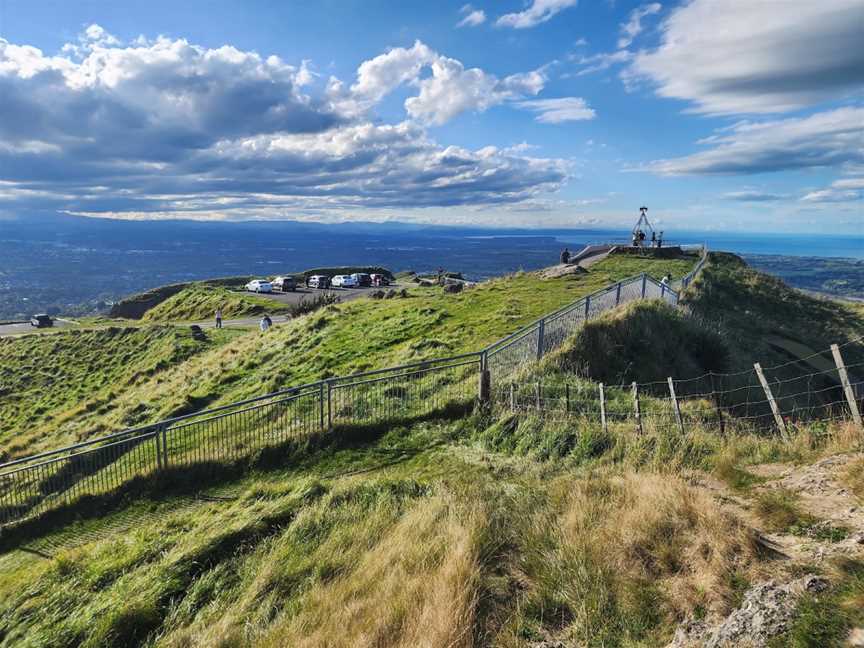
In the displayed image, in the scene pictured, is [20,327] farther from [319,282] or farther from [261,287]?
[319,282]

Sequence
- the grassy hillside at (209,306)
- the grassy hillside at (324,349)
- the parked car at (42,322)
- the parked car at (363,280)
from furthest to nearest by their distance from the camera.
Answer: the parked car at (363,280) < the parked car at (42,322) < the grassy hillside at (209,306) < the grassy hillside at (324,349)

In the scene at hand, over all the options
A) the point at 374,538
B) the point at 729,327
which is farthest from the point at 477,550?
the point at 729,327

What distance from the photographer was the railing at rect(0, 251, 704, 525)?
9.71 metres

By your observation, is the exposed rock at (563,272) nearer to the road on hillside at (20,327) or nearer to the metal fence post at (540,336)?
the metal fence post at (540,336)

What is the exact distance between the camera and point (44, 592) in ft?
20.3

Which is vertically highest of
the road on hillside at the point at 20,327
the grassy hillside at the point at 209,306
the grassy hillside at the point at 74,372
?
the grassy hillside at the point at 209,306

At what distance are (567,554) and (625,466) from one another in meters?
2.82

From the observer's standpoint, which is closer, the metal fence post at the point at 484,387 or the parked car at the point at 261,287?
the metal fence post at the point at 484,387

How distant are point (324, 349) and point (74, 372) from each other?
2269 cm

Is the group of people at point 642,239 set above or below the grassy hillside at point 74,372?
above

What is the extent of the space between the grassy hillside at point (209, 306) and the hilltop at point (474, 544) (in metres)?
35.4

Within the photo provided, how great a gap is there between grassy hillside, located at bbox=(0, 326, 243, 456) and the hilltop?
1339 cm

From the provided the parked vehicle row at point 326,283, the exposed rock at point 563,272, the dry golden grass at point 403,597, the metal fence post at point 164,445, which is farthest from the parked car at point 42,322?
the dry golden grass at point 403,597

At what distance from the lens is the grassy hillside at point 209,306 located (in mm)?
44719
